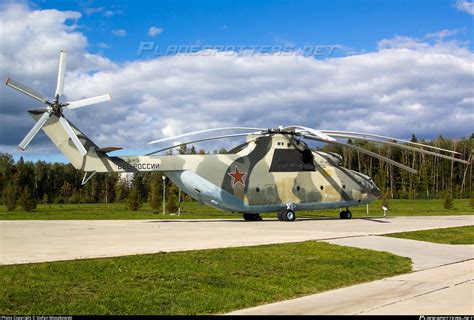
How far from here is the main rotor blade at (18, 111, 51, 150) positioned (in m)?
25.4

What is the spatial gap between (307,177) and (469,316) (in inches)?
926

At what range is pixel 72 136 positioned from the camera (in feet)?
90.9

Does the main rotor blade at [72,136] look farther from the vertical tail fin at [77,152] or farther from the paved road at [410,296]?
the paved road at [410,296]

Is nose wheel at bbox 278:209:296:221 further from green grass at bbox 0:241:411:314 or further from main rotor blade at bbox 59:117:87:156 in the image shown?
green grass at bbox 0:241:411:314

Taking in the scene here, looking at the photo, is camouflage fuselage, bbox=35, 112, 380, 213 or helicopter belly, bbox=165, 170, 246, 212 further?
helicopter belly, bbox=165, 170, 246, 212

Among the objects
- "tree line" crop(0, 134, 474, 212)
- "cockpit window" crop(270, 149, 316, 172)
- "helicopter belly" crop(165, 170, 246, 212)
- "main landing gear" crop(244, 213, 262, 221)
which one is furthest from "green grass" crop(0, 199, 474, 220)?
"tree line" crop(0, 134, 474, 212)

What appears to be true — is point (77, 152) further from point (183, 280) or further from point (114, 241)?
point (183, 280)

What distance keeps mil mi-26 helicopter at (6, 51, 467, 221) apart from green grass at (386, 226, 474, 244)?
643 centimetres

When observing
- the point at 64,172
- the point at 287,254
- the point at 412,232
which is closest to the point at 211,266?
the point at 287,254

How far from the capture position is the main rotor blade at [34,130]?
83.3ft

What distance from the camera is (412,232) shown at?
21359mm

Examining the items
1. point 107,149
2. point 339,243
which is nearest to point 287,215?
point 107,149

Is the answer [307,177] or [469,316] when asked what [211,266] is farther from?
[307,177]

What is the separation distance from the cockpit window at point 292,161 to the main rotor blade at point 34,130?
1217 cm
